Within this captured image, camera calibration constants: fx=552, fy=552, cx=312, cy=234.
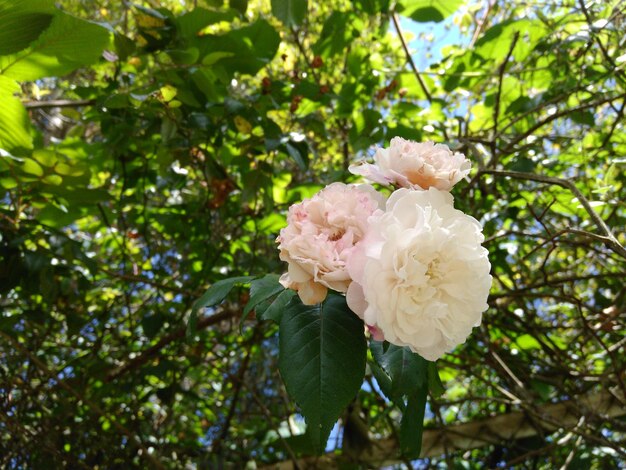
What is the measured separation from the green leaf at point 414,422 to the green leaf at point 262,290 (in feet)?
0.79

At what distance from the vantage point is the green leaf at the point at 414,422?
0.76 meters

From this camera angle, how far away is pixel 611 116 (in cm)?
247

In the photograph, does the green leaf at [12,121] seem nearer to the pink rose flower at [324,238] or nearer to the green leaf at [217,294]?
the green leaf at [217,294]

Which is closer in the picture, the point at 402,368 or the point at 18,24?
the point at 402,368

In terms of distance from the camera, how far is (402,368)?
0.72 m

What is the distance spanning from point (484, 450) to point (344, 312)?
75.2 inches

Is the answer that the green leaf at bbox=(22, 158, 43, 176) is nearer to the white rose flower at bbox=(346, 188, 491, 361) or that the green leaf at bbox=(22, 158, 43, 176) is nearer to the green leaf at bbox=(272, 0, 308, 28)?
the green leaf at bbox=(272, 0, 308, 28)

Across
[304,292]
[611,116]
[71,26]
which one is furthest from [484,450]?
[71,26]

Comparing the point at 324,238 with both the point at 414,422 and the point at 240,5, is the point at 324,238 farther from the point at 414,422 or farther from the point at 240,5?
the point at 240,5

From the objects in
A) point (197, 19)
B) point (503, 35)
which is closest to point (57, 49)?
point (197, 19)

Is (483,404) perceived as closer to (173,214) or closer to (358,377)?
(173,214)

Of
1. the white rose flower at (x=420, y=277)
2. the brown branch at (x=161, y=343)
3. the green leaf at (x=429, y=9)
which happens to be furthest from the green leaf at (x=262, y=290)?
the green leaf at (x=429, y=9)

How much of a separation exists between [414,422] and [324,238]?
295 millimetres

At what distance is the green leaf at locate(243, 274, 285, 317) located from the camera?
0.74 metres
